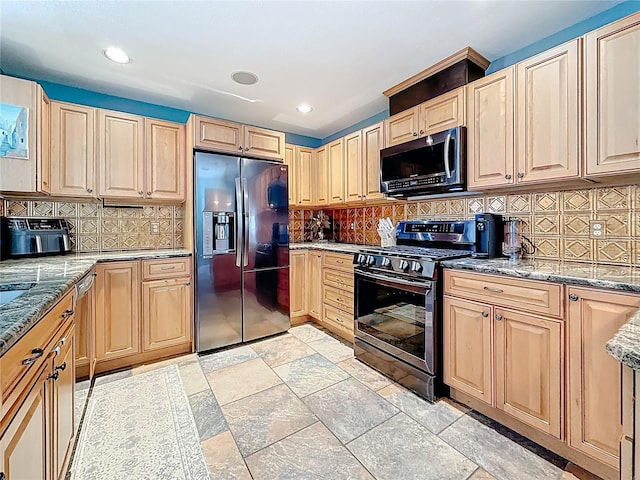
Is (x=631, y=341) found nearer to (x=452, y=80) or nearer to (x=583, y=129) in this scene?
(x=583, y=129)

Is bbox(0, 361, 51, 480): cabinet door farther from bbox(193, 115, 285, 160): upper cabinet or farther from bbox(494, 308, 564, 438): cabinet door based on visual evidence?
bbox(193, 115, 285, 160): upper cabinet

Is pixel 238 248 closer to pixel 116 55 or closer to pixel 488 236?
pixel 116 55

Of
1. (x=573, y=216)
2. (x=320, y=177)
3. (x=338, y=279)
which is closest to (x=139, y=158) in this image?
(x=320, y=177)

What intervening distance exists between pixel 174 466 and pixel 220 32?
2573mm

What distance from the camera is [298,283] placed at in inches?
136

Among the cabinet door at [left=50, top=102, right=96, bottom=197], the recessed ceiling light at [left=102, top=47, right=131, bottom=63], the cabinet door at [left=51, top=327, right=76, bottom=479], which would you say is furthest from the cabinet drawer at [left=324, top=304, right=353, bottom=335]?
the recessed ceiling light at [left=102, top=47, right=131, bottom=63]

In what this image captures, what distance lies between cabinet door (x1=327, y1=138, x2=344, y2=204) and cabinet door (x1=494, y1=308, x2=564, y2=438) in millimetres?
2204

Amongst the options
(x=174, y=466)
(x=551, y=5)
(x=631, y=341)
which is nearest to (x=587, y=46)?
(x=551, y=5)

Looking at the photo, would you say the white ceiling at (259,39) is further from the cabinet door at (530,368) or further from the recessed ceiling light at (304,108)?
the cabinet door at (530,368)

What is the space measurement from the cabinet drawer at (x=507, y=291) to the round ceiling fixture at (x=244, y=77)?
2.27 meters

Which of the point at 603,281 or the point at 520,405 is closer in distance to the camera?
the point at 603,281

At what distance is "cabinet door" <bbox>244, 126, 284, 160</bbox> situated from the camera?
3.02m

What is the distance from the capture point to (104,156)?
8.61 feet

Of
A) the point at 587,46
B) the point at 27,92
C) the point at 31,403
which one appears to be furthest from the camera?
the point at 27,92
